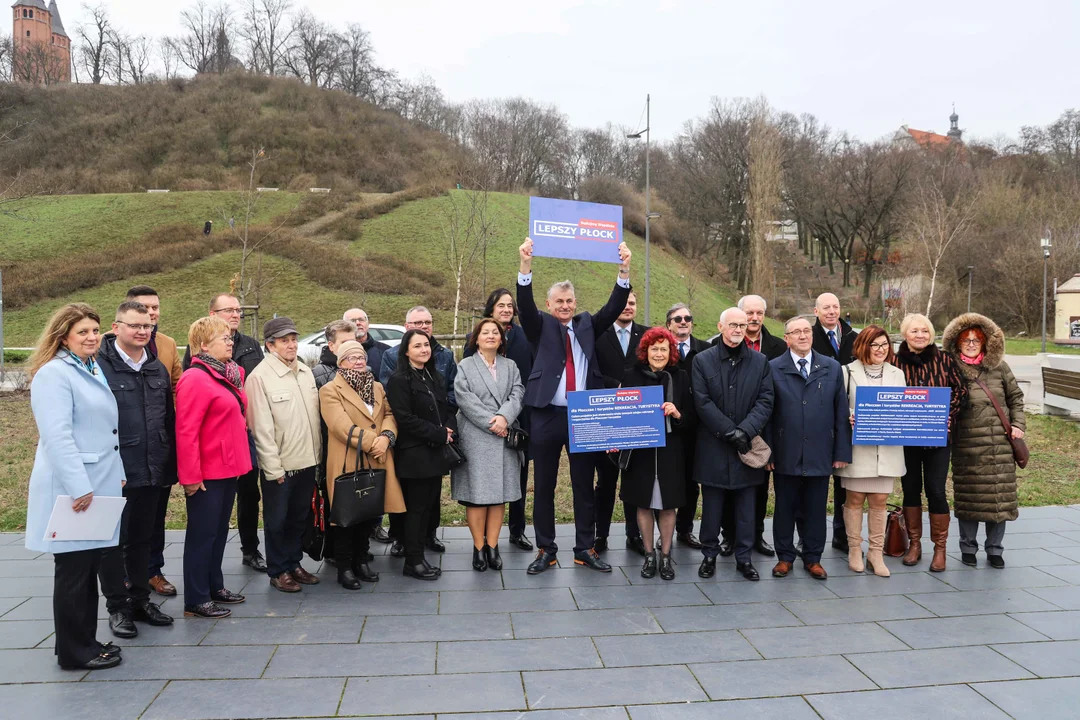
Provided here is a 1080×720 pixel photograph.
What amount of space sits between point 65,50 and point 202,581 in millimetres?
106889

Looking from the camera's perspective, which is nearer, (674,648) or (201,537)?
(674,648)

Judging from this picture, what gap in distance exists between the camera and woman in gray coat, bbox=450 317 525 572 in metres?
5.55

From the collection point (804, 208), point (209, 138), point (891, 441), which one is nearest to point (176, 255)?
point (209, 138)

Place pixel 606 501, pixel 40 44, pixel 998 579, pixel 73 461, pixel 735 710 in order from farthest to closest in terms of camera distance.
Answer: pixel 40 44 < pixel 606 501 < pixel 998 579 < pixel 73 461 < pixel 735 710

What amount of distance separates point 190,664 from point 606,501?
330 cm

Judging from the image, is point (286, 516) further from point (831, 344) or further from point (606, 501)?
point (831, 344)

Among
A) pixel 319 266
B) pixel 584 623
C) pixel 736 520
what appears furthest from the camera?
pixel 319 266

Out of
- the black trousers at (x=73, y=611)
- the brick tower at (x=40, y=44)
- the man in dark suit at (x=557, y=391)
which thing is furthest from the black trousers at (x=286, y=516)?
the brick tower at (x=40, y=44)

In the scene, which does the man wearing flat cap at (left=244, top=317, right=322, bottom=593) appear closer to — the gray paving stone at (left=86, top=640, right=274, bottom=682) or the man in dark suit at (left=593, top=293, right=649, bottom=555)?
the gray paving stone at (left=86, top=640, right=274, bottom=682)

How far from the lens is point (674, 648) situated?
14.0 ft

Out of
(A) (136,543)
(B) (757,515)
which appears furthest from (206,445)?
(B) (757,515)

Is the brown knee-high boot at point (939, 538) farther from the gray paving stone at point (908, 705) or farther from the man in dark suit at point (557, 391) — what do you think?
the man in dark suit at point (557, 391)

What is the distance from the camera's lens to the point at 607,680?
385 centimetres

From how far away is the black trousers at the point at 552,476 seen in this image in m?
5.66
